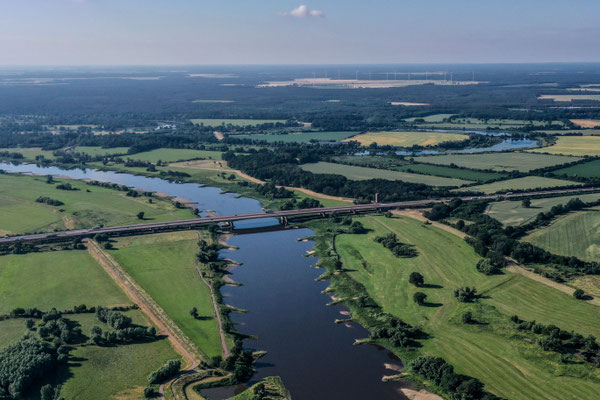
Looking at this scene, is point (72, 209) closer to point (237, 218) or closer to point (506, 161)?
point (237, 218)

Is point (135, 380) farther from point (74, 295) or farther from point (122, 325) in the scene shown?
point (74, 295)

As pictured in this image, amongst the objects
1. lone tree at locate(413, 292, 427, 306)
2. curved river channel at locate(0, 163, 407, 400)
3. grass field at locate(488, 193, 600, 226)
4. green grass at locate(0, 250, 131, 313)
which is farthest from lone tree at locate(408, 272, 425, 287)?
green grass at locate(0, 250, 131, 313)

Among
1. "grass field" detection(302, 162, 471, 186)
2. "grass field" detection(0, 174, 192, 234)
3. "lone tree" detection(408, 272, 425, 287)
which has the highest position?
"grass field" detection(302, 162, 471, 186)

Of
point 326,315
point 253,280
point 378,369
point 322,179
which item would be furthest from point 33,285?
point 322,179

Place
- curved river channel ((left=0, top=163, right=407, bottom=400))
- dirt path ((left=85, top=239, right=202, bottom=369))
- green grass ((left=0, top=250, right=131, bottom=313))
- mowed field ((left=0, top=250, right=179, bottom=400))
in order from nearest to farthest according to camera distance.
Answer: mowed field ((left=0, top=250, right=179, bottom=400)), curved river channel ((left=0, top=163, right=407, bottom=400)), dirt path ((left=85, top=239, right=202, bottom=369)), green grass ((left=0, top=250, right=131, bottom=313))

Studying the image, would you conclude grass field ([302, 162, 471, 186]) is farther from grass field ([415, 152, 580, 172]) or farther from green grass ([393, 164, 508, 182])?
grass field ([415, 152, 580, 172])

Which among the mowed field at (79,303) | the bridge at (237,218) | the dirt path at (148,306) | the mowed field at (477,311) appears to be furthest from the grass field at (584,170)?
the mowed field at (79,303)

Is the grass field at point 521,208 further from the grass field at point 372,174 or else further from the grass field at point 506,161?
the grass field at point 506,161
